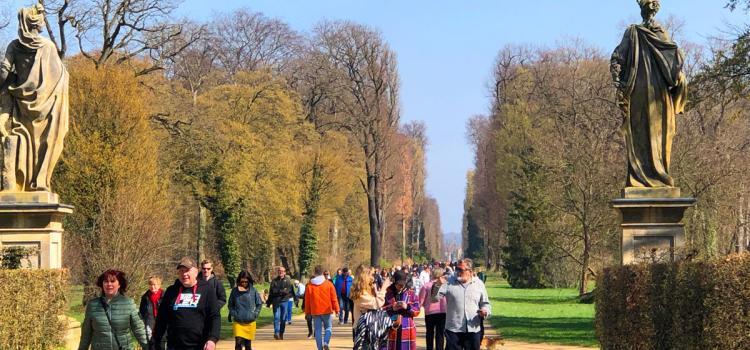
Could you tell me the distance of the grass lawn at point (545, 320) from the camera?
24.2m

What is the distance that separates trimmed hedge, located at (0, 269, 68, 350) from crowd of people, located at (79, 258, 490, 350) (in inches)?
47.9

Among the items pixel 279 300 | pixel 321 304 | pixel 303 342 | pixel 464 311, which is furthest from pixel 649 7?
pixel 279 300

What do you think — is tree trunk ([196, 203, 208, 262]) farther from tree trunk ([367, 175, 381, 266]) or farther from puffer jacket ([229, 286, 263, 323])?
puffer jacket ([229, 286, 263, 323])

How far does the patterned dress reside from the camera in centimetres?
1535

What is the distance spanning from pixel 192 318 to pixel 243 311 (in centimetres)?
776

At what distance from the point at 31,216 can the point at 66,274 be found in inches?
46.0

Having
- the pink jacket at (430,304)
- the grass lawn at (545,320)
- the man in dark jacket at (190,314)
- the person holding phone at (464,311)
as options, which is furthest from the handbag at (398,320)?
the grass lawn at (545,320)

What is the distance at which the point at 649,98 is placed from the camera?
1498 centimetres

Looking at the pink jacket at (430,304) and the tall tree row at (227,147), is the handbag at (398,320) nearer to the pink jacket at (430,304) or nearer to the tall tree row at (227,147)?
the pink jacket at (430,304)

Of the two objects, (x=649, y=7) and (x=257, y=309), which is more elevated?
(x=649, y=7)

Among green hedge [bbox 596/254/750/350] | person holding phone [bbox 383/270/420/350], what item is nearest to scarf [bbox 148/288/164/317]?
person holding phone [bbox 383/270/420/350]

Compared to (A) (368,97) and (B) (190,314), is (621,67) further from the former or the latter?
(A) (368,97)

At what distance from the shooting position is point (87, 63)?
39.8 metres

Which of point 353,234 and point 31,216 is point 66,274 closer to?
point 31,216
